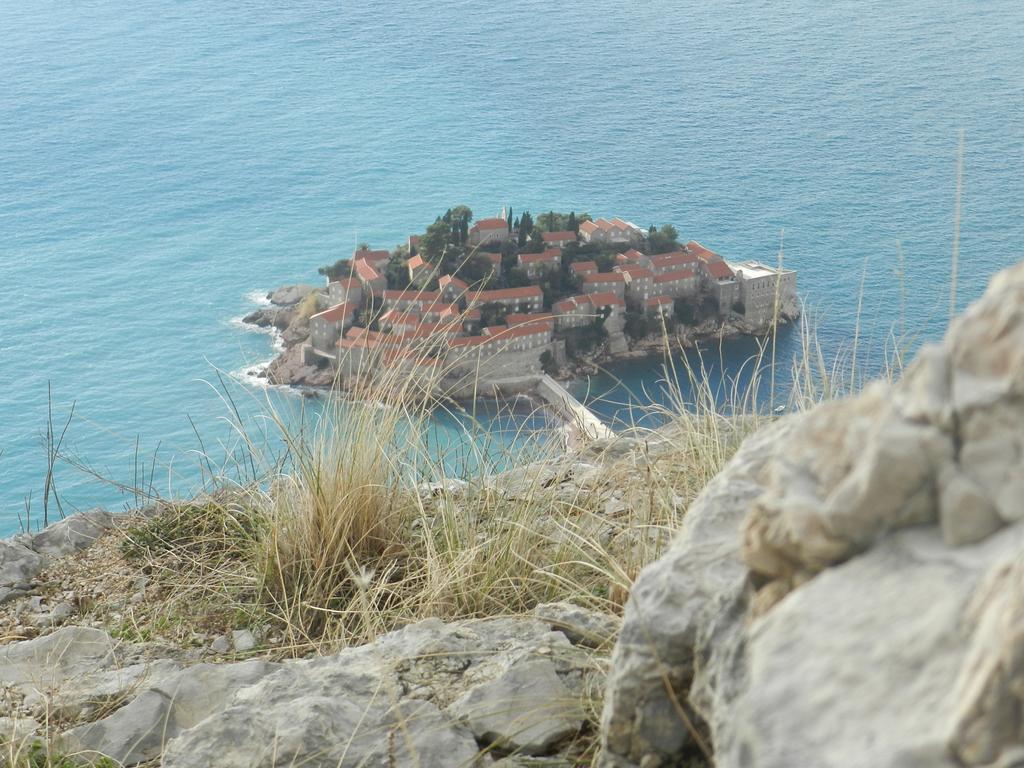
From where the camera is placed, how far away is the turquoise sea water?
2134 centimetres

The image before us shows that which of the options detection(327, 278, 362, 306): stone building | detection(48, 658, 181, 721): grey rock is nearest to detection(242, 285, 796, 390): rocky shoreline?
detection(327, 278, 362, 306): stone building

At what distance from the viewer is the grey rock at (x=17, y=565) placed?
2250mm

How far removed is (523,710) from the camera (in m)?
1.25

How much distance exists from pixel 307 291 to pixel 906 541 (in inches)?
909

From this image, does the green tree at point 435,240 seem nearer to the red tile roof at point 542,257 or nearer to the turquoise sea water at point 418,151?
the red tile roof at point 542,257

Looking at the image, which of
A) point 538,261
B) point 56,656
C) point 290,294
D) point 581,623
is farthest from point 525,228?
point 581,623

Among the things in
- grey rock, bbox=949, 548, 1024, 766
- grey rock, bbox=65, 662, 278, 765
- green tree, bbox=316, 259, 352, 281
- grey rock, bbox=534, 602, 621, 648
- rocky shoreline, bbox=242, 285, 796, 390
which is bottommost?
rocky shoreline, bbox=242, 285, 796, 390

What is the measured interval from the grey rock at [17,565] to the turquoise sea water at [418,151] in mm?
15941

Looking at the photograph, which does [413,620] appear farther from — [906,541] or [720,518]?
[906,541]

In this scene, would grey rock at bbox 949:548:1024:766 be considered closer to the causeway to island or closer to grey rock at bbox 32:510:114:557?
grey rock at bbox 32:510:114:557

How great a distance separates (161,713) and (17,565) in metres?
1.00

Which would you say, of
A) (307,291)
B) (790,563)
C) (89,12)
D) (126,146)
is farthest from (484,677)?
(89,12)

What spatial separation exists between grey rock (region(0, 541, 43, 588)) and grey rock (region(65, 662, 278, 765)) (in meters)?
0.85

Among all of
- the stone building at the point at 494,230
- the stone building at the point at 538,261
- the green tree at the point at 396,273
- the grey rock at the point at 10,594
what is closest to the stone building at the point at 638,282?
the stone building at the point at 538,261
